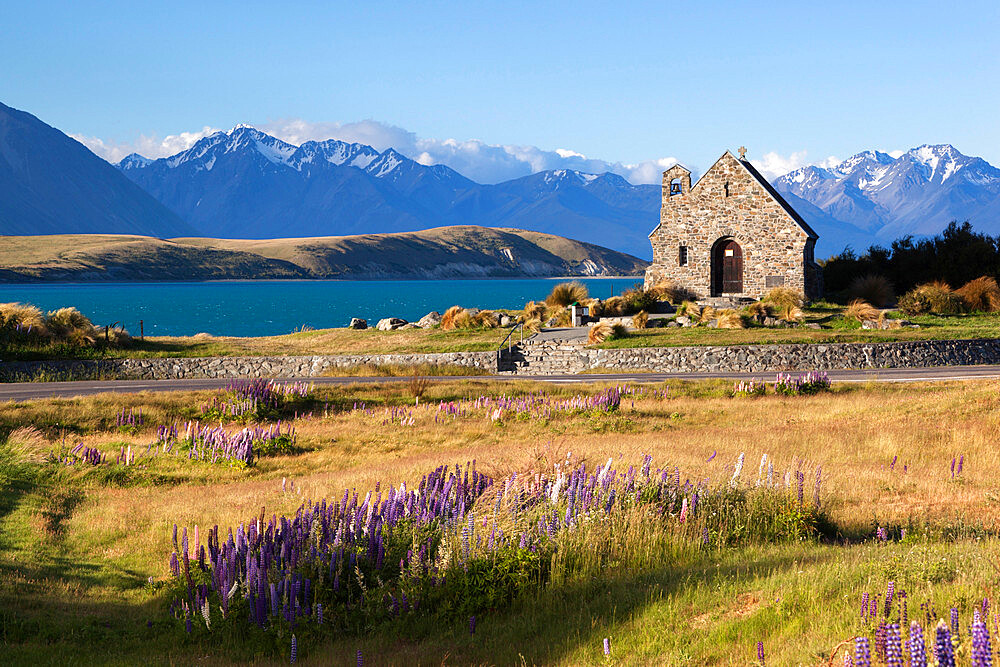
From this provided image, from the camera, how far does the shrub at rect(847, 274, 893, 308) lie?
155 feet

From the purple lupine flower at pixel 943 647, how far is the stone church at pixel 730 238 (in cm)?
4670

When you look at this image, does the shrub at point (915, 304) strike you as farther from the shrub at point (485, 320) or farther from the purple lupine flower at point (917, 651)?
the purple lupine flower at point (917, 651)

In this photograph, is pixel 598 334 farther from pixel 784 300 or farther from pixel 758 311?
pixel 784 300

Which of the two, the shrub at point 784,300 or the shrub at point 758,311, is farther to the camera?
the shrub at point 784,300

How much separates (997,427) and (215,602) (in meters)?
15.3

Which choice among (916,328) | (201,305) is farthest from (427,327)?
(201,305)

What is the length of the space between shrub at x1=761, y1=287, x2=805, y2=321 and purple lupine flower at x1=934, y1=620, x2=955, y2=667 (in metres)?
38.8

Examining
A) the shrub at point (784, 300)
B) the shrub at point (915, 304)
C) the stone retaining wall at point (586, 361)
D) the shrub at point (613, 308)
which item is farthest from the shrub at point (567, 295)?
the shrub at point (915, 304)

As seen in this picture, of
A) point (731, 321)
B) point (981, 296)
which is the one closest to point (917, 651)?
point (731, 321)

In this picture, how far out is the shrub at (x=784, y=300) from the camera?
41469mm

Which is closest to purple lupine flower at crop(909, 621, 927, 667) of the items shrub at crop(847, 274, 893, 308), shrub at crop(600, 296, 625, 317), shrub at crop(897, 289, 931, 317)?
shrub at crop(600, 296, 625, 317)

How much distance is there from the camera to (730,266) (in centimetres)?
5038

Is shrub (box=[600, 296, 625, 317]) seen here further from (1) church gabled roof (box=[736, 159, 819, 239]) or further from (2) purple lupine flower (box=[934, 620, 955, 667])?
(2) purple lupine flower (box=[934, 620, 955, 667])

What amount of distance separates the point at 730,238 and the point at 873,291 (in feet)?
29.3
